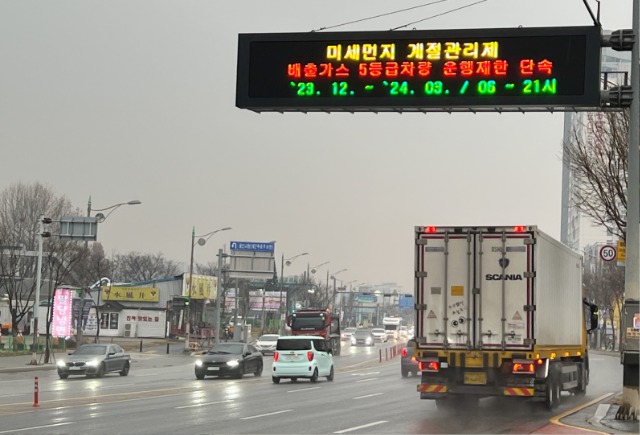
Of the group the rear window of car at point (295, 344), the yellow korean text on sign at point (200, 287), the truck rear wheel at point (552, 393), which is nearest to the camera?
the truck rear wheel at point (552, 393)

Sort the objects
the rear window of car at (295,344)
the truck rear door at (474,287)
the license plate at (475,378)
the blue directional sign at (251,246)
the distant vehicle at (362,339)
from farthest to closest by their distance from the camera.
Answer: the distant vehicle at (362,339) < the blue directional sign at (251,246) < the rear window of car at (295,344) < the license plate at (475,378) < the truck rear door at (474,287)

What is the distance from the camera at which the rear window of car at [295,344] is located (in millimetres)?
36594

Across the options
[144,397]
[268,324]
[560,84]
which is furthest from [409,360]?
[268,324]

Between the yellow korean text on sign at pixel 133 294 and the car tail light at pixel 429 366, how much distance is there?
2998 inches

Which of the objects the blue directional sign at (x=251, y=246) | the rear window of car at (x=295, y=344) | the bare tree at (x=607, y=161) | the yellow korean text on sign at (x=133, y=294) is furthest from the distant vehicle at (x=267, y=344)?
the bare tree at (x=607, y=161)

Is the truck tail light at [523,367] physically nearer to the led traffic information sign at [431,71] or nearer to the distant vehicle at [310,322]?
the led traffic information sign at [431,71]

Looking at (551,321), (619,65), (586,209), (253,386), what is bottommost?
(253,386)

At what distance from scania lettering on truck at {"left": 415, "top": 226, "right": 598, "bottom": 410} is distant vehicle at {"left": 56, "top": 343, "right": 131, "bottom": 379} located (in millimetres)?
22955

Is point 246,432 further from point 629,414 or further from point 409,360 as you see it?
point 409,360

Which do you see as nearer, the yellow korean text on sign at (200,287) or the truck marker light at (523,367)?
the truck marker light at (523,367)

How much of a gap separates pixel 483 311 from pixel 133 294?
256 ft

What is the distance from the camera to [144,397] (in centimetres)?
2839

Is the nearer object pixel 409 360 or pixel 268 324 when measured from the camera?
pixel 409 360

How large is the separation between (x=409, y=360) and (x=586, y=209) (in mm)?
12831
